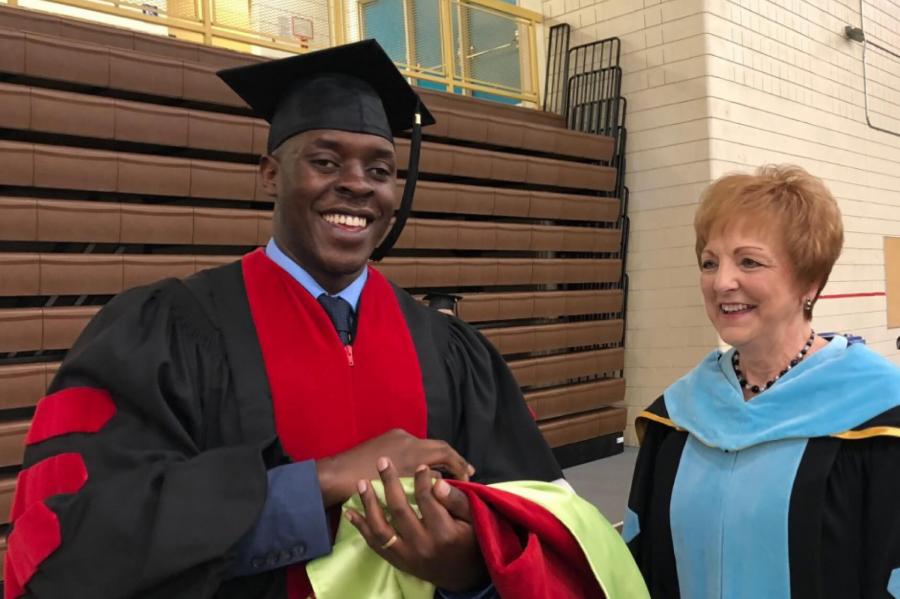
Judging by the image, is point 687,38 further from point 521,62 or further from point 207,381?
point 207,381

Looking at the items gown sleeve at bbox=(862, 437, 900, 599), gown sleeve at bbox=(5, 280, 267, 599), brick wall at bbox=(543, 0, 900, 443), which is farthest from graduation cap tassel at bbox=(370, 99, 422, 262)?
brick wall at bbox=(543, 0, 900, 443)

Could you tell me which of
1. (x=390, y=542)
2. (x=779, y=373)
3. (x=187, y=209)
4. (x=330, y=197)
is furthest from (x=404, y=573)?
(x=187, y=209)

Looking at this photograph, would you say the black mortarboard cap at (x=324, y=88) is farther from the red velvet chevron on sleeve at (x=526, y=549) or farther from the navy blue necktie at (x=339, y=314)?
the red velvet chevron on sleeve at (x=526, y=549)

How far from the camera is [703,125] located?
19.5 feet

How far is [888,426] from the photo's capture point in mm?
1510

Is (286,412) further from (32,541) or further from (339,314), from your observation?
(32,541)

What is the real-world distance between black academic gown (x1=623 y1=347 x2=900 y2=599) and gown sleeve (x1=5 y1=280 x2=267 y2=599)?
43.0 inches

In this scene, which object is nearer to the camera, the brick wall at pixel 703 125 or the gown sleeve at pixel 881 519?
the gown sleeve at pixel 881 519

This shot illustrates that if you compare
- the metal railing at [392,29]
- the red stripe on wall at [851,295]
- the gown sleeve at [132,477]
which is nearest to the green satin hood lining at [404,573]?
the gown sleeve at [132,477]

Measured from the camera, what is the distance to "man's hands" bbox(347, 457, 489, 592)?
1.02m

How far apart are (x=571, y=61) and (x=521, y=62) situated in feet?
1.51

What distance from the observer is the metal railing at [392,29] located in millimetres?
4801

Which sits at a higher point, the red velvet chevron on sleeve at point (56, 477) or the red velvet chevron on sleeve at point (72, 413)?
the red velvet chevron on sleeve at point (72, 413)

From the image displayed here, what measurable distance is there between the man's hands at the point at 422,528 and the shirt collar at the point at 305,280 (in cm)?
41
